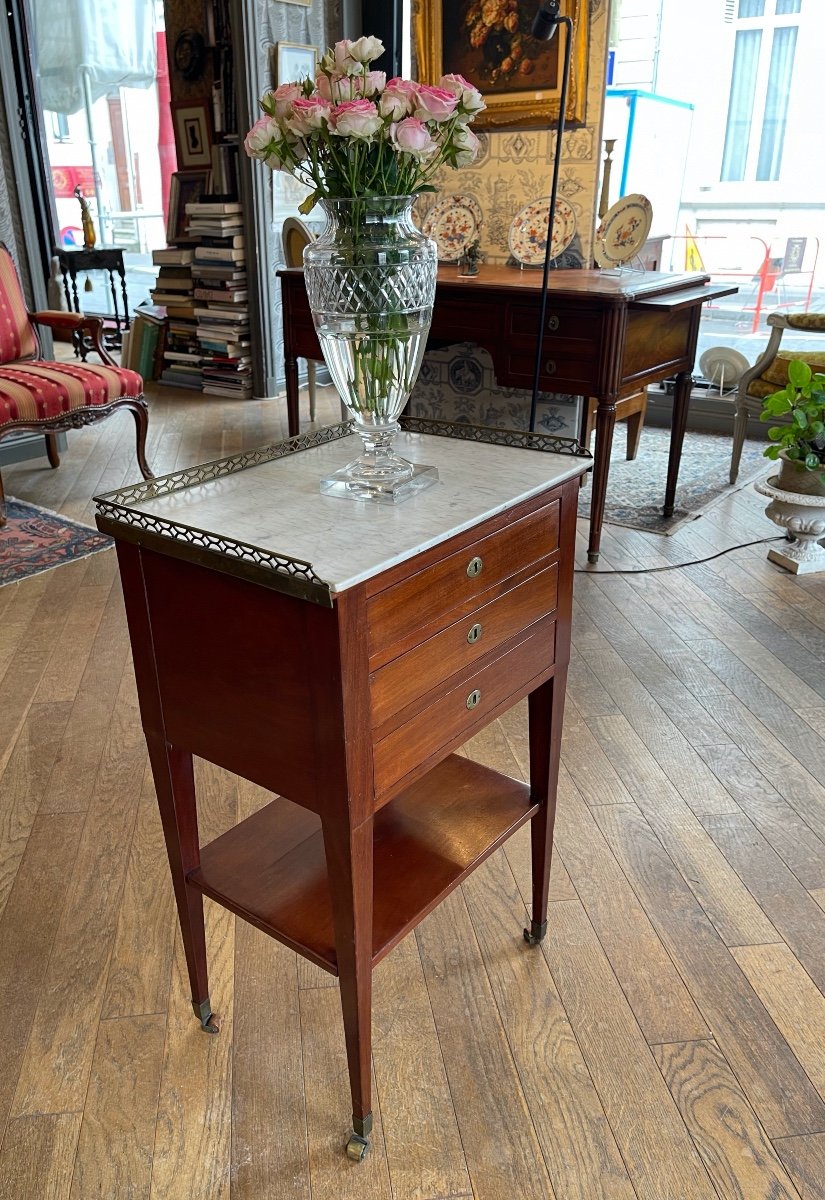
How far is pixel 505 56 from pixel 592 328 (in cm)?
122

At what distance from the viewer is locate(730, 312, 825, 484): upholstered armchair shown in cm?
356

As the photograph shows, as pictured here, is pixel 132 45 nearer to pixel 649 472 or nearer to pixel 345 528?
pixel 649 472

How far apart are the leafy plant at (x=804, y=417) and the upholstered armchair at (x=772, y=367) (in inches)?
26.2

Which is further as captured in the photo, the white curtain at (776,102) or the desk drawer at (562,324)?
the white curtain at (776,102)

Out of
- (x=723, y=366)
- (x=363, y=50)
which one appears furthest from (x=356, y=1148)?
(x=723, y=366)

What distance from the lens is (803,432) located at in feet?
9.68

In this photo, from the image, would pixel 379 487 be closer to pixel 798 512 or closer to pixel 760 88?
pixel 798 512

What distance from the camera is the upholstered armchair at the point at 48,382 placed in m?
3.37

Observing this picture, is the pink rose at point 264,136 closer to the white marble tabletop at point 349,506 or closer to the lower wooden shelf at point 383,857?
the white marble tabletop at point 349,506

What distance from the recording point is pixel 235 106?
5.04m

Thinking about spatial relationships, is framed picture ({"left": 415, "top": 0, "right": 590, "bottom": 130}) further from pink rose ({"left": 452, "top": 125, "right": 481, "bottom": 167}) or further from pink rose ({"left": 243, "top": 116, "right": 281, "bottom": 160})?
pink rose ({"left": 243, "top": 116, "right": 281, "bottom": 160})

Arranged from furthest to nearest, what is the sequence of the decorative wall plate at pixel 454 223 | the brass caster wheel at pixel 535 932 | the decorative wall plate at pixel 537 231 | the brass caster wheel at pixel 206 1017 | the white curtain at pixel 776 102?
the white curtain at pixel 776 102 → the decorative wall plate at pixel 454 223 → the decorative wall plate at pixel 537 231 → the brass caster wheel at pixel 535 932 → the brass caster wheel at pixel 206 1017

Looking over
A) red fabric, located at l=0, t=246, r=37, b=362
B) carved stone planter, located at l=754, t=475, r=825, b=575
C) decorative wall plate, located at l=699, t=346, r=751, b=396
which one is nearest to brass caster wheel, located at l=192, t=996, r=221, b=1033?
carved stone planter, located at l=754, t=475, r=825, b=575

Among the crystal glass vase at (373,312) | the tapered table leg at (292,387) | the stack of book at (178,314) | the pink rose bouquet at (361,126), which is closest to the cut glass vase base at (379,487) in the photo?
the crystal glass vase at (373,312)
